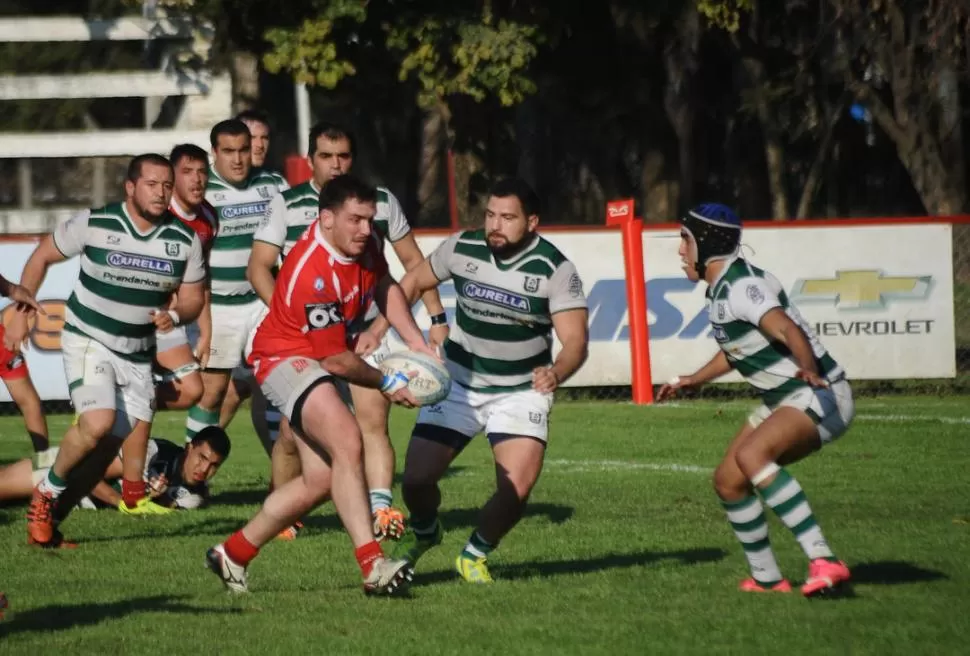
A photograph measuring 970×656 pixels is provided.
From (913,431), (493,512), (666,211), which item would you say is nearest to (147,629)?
(493,512)

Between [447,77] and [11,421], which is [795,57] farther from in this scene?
[11,421]

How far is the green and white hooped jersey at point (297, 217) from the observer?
34.7 feet

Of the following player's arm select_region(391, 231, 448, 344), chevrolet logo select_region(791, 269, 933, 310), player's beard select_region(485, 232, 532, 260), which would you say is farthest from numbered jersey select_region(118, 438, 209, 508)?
chevrolet logo select_region(791, 269, 933, 310)

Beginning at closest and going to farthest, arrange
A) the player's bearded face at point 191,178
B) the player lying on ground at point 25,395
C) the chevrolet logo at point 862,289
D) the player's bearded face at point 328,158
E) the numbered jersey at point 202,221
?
the player's bearded face at point 328,158 → the player's bearded face at point 191,178 → the numbered jersey at point 202,221 → the player lying on ground at point 25,395 → the chevrolet logo at point 862,289

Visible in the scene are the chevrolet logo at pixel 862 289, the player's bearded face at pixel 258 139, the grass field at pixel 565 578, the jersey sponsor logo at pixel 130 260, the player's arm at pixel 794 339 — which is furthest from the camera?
the chevrolet logo at pixel 862 289

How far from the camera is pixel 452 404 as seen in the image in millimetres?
8969

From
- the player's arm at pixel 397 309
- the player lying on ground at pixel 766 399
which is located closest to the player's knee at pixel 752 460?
the player lying on ground at pixel 766 399

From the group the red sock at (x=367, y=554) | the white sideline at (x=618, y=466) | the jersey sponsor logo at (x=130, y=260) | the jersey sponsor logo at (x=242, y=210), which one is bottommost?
the white sideline at (x=618, y=466)

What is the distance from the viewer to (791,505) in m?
8.10

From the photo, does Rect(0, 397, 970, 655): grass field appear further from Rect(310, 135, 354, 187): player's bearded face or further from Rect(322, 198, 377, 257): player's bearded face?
Rect(310, 135, 354, 187): player's bearded face

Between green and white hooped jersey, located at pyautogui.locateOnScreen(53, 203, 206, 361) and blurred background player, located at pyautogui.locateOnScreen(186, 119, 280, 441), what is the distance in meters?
1.25

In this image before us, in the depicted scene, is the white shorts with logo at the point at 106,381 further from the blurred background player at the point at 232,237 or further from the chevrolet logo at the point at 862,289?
the chevrolet logo at the point at 862,289

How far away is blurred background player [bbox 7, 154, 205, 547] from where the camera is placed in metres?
10.1

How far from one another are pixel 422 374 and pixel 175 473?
4283 millimetres
